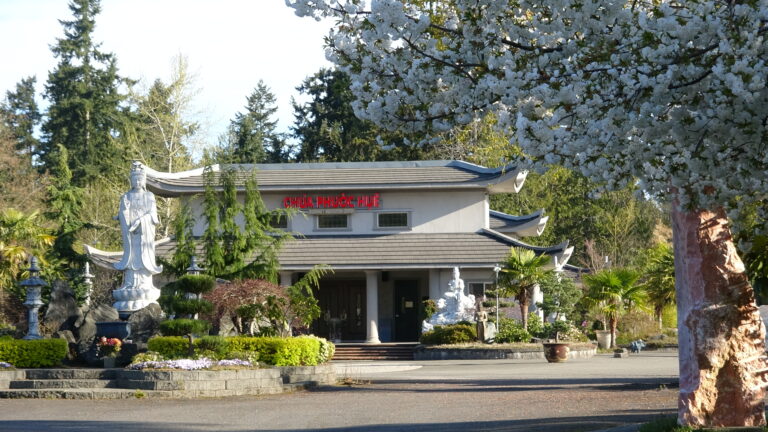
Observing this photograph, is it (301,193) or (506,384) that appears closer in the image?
(506,384)

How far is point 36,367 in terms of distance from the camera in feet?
67.8

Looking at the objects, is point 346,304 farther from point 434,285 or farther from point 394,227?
point 434,285

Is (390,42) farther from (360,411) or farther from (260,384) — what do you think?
(260,384)

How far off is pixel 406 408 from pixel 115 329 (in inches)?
352

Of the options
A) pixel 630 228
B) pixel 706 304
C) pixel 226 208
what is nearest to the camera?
pixel 706 304

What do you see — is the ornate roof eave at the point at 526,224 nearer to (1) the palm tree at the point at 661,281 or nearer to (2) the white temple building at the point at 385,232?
(2) the white temple building at the point at 385,232

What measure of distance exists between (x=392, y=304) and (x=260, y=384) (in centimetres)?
2046

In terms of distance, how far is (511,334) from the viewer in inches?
1320

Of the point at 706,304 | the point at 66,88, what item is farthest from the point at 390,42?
the point at 66,88

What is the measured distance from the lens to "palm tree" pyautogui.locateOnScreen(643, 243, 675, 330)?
38656mm

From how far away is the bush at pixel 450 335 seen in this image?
Answer: 33781 mm

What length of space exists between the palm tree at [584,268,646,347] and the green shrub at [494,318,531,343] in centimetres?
360

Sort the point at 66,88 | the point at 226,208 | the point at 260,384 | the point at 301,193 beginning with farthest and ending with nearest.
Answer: the point at 66,88
the point at 301,193
the point at 226,208
the point at 260,384

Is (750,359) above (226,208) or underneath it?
underneath
